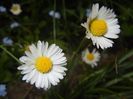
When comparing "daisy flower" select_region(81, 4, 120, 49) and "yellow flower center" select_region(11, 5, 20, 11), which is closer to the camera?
"daisy flower" select_region(81, 4, 120, 49)

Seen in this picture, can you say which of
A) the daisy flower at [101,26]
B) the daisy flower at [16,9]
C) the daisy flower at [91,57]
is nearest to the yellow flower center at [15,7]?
the daisy flower at [16,9]

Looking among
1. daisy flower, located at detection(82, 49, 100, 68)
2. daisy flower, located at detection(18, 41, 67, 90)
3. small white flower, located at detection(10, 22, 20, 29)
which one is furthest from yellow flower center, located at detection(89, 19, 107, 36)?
small white flower, located at detection(10, 22, 20, 29)

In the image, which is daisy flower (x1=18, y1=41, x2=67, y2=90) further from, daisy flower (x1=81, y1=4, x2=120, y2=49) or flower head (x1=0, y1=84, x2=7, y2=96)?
flower head (x1=0, y1=84, x2=7, y2=96)

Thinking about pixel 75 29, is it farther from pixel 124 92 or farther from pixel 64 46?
pixel 124 92

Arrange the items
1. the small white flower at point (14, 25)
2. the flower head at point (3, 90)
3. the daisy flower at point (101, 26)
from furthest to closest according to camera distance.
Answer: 1. the small white flower at point (14, 25)
2. the flower head at point (3, 90)
3. the daisy flower at point (101, 26)

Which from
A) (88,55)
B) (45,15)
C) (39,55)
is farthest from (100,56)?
(39,55)

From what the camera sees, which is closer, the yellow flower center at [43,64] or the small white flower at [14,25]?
the yellow flower center at [43,64]

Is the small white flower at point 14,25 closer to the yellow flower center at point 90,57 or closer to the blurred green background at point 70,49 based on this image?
the blurred green background at point 70,49
